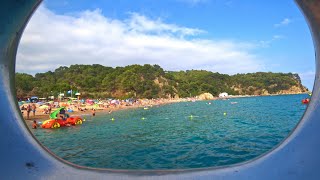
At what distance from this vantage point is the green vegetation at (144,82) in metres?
52.2

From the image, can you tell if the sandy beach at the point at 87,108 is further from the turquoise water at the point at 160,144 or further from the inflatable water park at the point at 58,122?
the turquoise water at the point at 160,144

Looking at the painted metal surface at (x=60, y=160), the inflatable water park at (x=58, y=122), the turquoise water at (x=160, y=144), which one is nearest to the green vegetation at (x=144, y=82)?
the inflatable water park at (x=58, y=122)

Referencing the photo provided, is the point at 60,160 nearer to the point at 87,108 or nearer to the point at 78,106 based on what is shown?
the point at 78,106

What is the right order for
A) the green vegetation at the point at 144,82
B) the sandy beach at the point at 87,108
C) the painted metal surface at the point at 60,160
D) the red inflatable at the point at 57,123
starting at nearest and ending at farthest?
the painted metal surface at the point at 60,160
the red inflatable at the point at 57,123
the sandy beach at the point at 87,108
the green vegetation at the point at 144,82

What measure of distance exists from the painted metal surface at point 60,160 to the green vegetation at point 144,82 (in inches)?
1196

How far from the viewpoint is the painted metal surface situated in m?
1.36

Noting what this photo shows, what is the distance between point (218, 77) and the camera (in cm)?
10212

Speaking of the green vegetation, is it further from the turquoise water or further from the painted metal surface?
the painted metal surface

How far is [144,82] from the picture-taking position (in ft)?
251

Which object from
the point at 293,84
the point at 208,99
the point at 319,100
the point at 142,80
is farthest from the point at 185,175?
the point at 293,84

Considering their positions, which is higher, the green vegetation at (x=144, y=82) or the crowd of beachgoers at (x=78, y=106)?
the green vegetation at (x=144, y=82)

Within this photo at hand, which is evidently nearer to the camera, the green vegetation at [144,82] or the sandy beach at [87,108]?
the sandy beach at [87,108]

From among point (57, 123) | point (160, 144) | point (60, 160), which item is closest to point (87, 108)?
point (57, 123)

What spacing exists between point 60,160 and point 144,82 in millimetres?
75052
